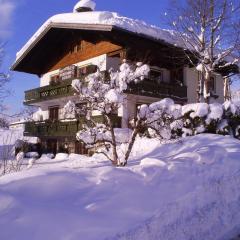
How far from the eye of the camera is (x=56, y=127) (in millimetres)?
21938

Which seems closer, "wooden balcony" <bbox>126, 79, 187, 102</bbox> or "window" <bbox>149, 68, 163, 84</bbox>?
"wooden balcony" <bbox>126, 79, 187, 102</bbox>

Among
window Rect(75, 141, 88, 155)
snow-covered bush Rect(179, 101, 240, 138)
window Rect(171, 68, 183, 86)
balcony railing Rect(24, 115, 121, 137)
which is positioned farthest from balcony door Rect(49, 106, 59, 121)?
snow-covered bush Rect(179, 101, 240, 138)

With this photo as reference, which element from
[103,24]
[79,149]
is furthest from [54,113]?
[103,24]

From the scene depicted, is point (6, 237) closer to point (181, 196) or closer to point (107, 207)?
point (107, 207)

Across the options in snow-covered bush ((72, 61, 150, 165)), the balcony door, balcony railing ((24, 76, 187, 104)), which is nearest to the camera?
snow-covered bush ((72, 61, 150, 165))

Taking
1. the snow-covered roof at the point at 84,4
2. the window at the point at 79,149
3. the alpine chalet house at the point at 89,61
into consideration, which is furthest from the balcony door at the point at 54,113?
the snow-covered roof at the point at 84,4

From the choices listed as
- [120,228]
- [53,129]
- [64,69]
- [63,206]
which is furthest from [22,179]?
[64,69]

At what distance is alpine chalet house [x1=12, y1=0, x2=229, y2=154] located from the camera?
62.6ft

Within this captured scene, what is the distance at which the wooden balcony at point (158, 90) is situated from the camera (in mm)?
18984

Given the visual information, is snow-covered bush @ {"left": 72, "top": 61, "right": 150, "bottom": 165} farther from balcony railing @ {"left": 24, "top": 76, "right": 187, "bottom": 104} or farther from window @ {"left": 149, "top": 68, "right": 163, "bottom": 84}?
window @ {"left": 149, "top": 68, "right": 163, "bottom": 84}

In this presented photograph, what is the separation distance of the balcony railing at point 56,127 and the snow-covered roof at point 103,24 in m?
4.55

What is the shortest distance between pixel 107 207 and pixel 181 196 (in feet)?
5.18

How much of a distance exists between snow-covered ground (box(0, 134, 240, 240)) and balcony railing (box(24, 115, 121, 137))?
11157 millimetres

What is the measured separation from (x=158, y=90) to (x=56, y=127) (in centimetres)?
652
